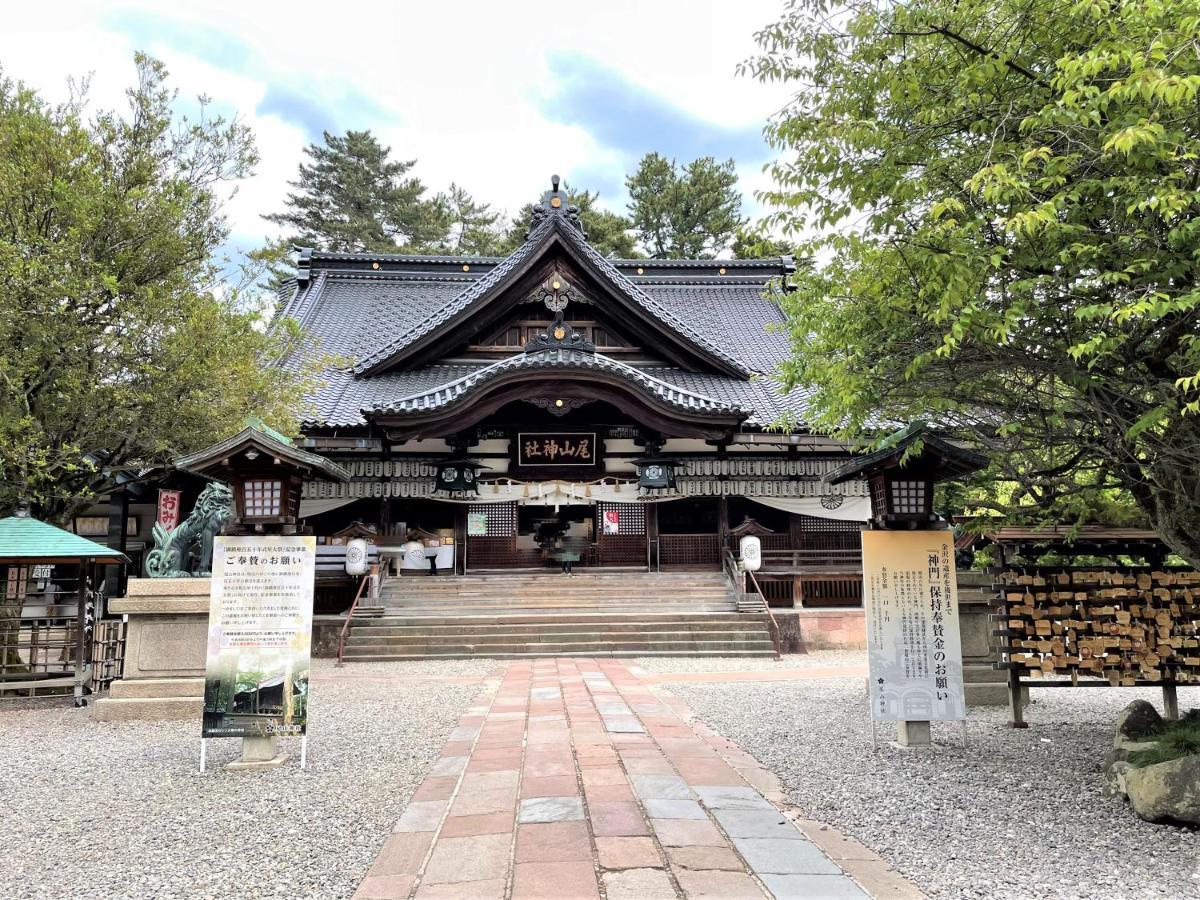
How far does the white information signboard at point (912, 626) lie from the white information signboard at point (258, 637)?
194 inches

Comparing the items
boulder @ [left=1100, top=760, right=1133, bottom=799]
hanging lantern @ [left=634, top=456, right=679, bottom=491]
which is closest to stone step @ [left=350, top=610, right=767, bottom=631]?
hanging lantern @ [left=634, top=456, right=679, bottom=491]

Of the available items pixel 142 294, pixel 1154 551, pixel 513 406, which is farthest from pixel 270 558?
pixel 513 406

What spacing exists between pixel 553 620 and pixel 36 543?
25.6ft

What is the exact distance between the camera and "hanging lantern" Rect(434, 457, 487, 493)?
16688 mm

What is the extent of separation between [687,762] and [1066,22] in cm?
550

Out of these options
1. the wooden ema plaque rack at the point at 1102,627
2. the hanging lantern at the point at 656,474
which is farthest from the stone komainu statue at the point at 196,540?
the hanging lantern at the point at 656,474

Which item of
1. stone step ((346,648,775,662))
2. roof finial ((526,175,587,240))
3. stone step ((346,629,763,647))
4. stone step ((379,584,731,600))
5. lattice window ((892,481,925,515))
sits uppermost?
roof finial ((526,175,587,240))

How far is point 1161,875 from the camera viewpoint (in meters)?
3.90

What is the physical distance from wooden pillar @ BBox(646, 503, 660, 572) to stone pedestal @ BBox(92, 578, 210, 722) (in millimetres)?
10353

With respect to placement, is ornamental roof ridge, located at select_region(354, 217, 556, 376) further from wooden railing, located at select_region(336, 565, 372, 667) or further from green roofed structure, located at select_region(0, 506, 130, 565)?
green roofed structure, located at select_region(0, 506, 130, 565)

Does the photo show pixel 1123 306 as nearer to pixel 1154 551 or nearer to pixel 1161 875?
pixel 1161 875

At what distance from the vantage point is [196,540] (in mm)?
8773

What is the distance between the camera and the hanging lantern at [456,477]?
16.7 metres

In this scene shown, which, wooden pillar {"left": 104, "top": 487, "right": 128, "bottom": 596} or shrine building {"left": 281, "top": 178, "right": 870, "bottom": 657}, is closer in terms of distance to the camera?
shrine building {"left": 281, "top": 178, "right": 870, "bottom": 657}
